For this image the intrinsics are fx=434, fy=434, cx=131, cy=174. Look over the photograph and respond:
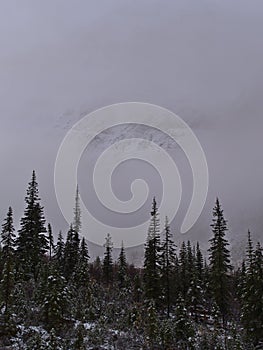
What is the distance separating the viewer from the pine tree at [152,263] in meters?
53.1

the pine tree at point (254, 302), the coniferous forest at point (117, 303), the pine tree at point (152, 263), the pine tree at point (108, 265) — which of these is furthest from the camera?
the pine tree at point (108, 265)

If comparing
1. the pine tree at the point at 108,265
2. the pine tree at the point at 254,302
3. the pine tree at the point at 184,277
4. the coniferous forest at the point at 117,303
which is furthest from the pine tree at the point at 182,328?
the pine tree at the point at 108,265

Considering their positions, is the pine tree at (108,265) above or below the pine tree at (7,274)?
above

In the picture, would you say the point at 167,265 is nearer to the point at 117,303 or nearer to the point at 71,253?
the point at 117,303

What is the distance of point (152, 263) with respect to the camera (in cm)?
5434

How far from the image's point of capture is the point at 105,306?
4906 cm

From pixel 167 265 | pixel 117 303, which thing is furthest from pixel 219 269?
pixel 117 303

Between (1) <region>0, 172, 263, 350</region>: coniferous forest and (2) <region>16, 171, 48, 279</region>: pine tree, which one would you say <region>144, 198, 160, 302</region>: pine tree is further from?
(2) <region>16, 171, 48, 279</region>: pine tree

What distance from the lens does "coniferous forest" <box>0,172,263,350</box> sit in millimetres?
37719

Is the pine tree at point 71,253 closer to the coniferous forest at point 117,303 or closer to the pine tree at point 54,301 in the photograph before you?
the coniferous forest at point 117,303

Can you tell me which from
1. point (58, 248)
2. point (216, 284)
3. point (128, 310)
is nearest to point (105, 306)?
point (128, 310)

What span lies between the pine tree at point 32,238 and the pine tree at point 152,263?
13.6 meters

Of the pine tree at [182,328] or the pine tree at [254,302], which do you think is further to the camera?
the pine tree at [254,302]

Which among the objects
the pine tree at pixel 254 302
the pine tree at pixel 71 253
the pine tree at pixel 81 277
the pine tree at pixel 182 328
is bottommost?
the pine tree at pixel 182 328
